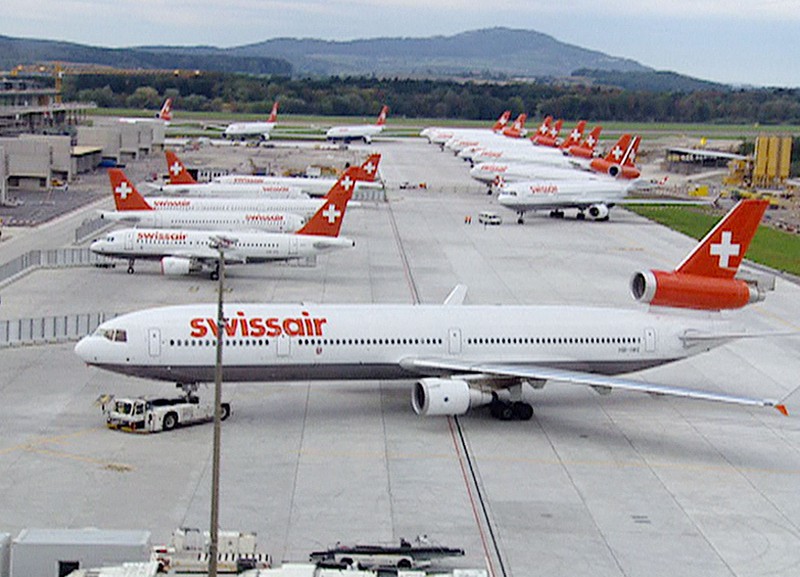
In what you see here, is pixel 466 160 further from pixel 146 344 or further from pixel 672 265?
pixel 146 344

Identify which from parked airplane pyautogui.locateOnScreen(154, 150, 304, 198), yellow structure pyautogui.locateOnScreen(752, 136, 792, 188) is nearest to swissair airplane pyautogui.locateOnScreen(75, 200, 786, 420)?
parked airplane pyautogui.locateOnScreen(154, 150, 304, 198)

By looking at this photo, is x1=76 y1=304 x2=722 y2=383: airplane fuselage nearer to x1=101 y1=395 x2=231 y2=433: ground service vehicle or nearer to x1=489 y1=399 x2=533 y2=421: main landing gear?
x1=101 y1=395 x2=231 y2=433: ground service vehicle

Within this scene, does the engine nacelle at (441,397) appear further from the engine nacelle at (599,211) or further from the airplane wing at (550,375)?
the engine nacelle at (599,211)

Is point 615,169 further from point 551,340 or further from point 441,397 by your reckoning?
point 441,397

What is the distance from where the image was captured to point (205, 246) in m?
76.1

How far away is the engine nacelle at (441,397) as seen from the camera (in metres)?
41.9

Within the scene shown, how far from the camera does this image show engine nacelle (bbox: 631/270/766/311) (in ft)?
155

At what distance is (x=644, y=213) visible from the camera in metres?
126

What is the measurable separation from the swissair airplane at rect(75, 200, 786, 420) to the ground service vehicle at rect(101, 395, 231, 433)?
0.99 meters

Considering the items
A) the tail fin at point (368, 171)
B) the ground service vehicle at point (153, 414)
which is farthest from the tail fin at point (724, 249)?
the tail fin at point (368, 171)

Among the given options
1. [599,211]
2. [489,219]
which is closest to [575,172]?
[599,211]

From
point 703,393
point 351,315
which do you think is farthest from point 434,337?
point 703,393

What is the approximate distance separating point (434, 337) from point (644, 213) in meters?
85.5

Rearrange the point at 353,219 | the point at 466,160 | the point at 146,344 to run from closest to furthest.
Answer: the point at 146,344, the point at 353,219, the point at 466,160
